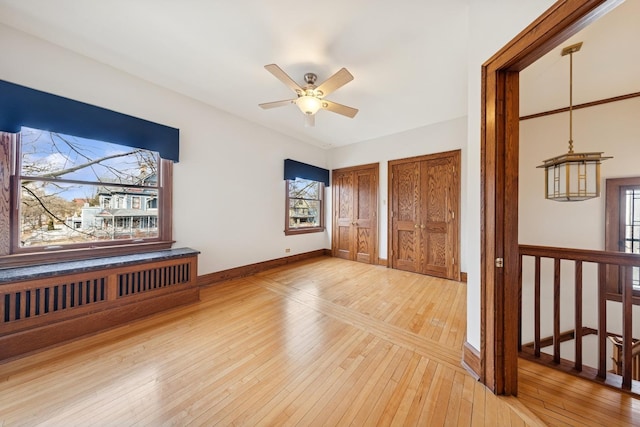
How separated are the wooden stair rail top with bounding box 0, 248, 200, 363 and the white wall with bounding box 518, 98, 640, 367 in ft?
16.0

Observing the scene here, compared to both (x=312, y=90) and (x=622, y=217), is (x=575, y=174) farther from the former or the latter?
(x=312, y=90)

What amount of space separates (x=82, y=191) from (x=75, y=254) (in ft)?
2.26

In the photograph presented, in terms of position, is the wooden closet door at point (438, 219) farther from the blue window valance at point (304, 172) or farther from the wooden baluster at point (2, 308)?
the wooden baluster at point (2, 308)

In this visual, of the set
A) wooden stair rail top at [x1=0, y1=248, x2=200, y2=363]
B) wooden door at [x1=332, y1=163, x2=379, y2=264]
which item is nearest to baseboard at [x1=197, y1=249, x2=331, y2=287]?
wooden stair rail top at [x1=0, y1=248, x2=200, y2=363]

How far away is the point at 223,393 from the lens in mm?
1415

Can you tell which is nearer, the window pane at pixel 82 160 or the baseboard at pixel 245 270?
the window pane at pixel 82 160

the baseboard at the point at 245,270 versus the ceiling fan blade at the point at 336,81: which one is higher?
the ceiling fan blade at the point at 336,81

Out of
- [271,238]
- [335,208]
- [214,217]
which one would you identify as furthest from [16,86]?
[335,208]

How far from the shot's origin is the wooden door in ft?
15.5

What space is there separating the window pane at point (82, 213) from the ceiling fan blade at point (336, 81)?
2.55 metres

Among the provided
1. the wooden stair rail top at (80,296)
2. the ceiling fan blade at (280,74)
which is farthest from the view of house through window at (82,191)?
the ceiling fan blade at (280,74)

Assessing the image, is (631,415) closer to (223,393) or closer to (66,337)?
(223,393)

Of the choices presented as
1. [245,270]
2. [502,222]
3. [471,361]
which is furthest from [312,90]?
[245,270]

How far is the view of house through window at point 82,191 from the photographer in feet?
6.94
